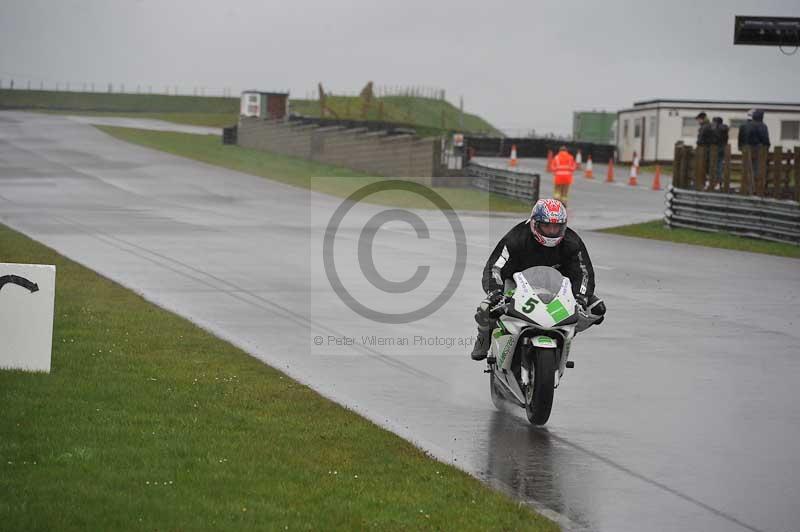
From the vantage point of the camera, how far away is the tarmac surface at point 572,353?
329 inches

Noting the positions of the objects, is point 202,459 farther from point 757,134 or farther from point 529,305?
point 757,134

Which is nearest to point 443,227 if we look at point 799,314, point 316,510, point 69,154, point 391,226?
point 391,226

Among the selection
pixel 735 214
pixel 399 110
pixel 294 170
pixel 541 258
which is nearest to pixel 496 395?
pixel 541 258

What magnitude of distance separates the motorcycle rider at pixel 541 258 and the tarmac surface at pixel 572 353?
3.03ft

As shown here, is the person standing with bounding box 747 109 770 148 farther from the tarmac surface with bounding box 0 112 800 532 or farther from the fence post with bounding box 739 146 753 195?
the tarmac surface with bounding box 0 112 800 532

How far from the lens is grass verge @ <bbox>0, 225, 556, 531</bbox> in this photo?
22.8 ft

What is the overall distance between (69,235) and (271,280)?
902cm

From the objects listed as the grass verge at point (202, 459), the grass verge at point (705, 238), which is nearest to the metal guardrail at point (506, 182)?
the grass verge at point (705, 238)

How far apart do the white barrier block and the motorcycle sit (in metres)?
3.58

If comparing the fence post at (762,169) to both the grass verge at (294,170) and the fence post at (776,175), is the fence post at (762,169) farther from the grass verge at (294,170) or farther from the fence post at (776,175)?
the grass verge at (294,170)

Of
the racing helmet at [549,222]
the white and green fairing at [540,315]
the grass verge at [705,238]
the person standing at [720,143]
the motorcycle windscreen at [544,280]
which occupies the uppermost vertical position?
the person standing at [720,143]

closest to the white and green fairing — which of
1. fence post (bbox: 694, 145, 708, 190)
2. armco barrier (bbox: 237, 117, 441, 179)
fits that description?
fence post (bbox: 694, 145, 708, 190)

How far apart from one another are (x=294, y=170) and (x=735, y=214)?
2910cm

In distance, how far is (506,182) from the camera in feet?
147
